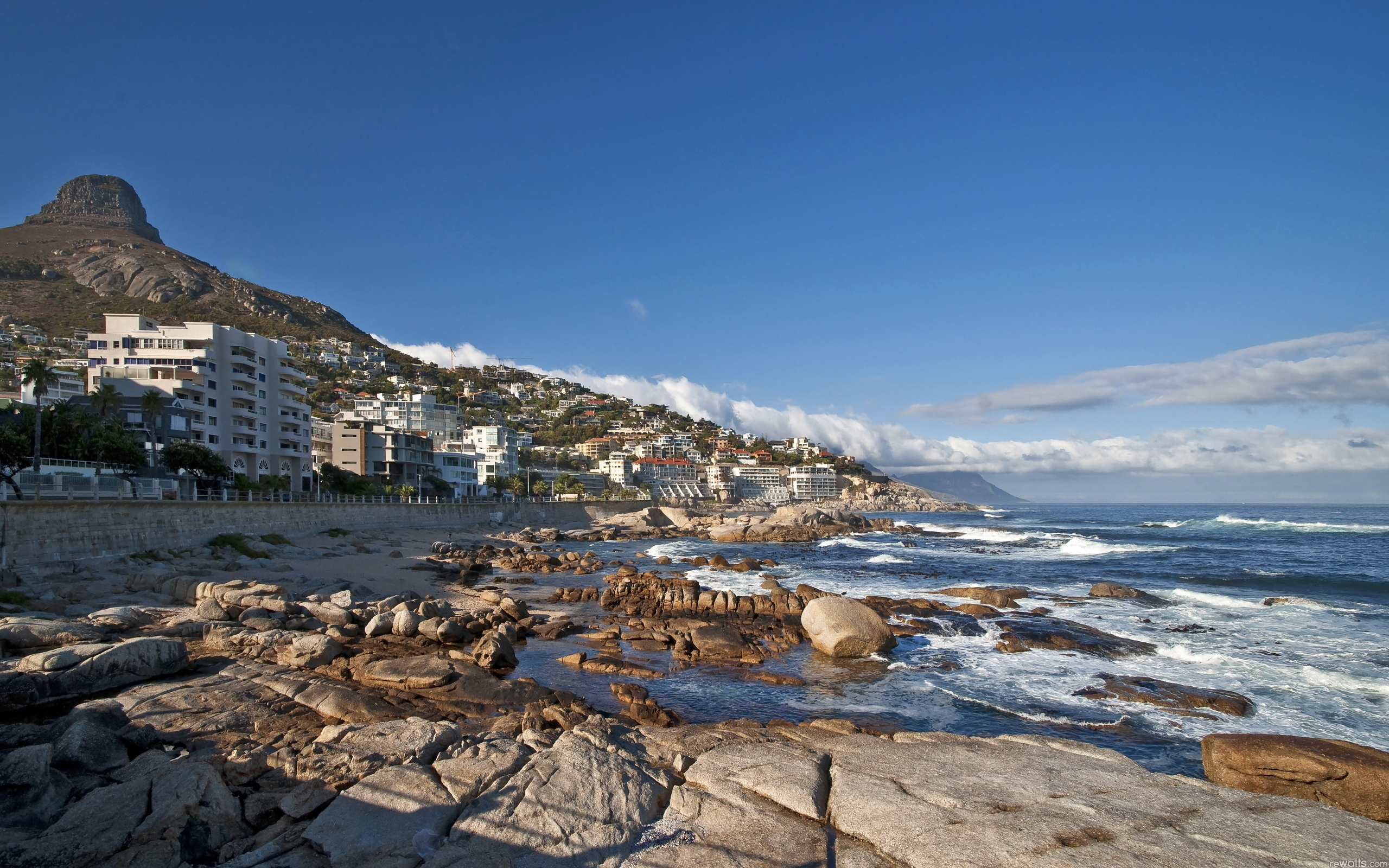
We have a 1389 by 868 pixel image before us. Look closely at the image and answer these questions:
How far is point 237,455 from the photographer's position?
59469 millimetres

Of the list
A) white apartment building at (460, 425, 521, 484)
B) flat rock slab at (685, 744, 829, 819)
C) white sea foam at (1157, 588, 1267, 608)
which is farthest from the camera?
white apartment building at (460, 425, 521, 484)

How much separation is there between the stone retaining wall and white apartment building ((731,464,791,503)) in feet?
450

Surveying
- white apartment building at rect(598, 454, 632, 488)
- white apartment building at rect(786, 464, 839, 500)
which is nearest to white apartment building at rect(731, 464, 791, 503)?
white apartment building at rect(786, 464, 839, 500)

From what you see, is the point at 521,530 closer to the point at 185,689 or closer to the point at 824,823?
the point at 185,689

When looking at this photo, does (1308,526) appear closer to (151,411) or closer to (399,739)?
(399,739)

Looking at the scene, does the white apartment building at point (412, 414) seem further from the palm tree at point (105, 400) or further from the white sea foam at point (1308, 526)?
the white sea foam at point (1308, 526)

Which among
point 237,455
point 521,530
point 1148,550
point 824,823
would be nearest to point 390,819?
point 824,823

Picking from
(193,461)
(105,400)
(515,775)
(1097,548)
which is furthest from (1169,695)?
(105,400)

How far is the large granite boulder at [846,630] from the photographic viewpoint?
18562mm

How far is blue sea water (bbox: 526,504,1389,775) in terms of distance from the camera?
13297 millimetres

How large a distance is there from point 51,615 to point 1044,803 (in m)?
21.6

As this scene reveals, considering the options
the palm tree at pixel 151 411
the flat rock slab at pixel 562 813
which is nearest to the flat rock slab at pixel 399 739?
the flat rock slab at pixel 562 813

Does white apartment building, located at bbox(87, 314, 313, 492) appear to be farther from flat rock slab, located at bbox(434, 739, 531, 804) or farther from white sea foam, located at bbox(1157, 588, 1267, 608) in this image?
white sea foam, located at bbox(1157, 588, 1267, 608)

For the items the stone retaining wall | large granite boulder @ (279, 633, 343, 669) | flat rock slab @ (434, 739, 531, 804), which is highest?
the stone retaining wall
